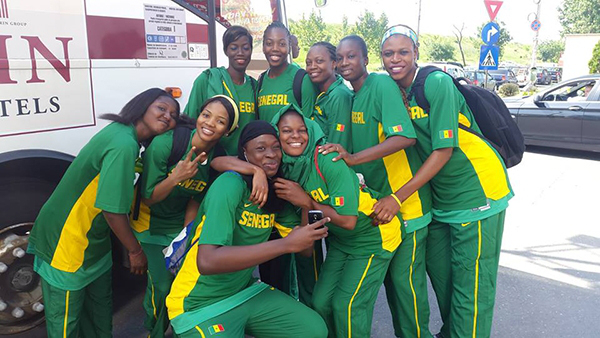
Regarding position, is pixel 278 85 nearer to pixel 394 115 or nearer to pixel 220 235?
pixel 394 115

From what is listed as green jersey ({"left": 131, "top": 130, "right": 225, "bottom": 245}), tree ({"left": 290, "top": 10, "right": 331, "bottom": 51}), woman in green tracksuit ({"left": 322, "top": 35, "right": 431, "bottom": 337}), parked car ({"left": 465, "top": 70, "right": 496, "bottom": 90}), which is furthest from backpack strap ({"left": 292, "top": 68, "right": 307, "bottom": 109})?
tree ({"left": 290, "top": 10, "right": 331, "bottom": 51})

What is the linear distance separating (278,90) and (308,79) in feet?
0.72

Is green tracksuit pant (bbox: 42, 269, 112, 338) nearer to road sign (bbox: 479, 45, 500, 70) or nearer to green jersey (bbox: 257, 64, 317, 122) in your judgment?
green jersey (bbox: 257, 64, 317, 122)

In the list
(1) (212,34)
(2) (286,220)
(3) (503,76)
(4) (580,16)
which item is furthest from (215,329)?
(4) (580,16)

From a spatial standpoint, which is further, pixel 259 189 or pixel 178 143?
pixel 178 143

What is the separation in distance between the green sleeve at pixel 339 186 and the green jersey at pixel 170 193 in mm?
697

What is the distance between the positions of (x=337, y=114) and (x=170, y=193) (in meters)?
1.10

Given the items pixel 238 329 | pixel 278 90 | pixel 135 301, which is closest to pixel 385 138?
pixel 278 90

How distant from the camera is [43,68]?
276 cm

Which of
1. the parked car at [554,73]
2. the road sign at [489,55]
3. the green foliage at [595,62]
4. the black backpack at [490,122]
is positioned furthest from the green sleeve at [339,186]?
the parked car at [554,73]

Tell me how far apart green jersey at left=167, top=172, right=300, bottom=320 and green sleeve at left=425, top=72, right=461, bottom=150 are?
99cm

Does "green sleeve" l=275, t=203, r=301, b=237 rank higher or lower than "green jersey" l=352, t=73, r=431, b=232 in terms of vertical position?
lower

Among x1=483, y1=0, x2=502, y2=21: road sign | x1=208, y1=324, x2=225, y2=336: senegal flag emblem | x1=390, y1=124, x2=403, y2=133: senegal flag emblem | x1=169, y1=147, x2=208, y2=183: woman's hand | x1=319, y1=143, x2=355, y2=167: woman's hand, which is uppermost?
x1=483, y1=0, x2=502, y2=21: road sign

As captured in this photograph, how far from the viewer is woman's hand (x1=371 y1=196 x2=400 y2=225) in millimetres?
2561
